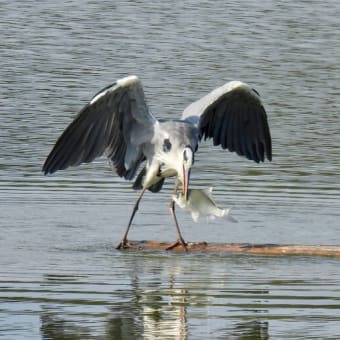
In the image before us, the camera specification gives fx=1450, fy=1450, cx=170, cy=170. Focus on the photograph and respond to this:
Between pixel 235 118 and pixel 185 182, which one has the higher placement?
pixel 235 118

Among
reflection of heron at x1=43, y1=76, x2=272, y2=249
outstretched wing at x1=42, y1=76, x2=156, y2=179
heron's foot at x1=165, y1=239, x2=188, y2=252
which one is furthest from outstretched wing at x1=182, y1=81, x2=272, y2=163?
heron's foot at x1=165, y1=239, x2=188, y2=252

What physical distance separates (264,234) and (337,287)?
92.9 inches

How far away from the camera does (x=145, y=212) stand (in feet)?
45.1

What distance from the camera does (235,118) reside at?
13.6 m

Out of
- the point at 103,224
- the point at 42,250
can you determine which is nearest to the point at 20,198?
the point at 103,224

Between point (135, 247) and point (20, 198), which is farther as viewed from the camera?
point (20, 198)

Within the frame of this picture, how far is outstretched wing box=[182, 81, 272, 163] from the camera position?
1312cm

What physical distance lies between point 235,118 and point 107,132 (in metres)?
1.49

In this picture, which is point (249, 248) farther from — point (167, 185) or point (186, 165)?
point (167, 185)

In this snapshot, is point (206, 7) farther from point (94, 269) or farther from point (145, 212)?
point (94, 269)

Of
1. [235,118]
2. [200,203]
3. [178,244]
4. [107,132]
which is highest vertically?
[107,132]

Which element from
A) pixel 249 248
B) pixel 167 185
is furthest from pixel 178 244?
pixel 167 185

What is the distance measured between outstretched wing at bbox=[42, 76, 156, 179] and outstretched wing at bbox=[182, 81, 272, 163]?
56 cm

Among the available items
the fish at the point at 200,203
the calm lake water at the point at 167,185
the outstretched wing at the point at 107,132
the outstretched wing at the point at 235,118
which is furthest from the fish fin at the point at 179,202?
the outstretched wing at the point at 235,118
